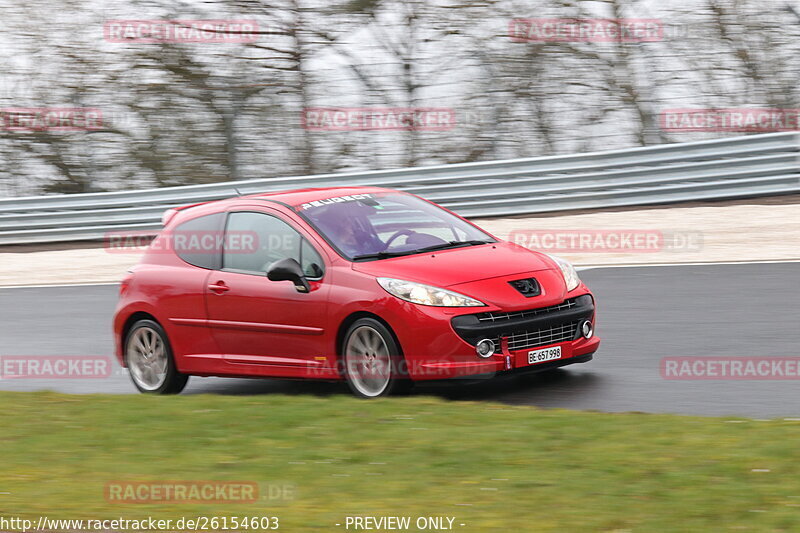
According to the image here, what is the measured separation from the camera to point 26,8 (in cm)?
2342

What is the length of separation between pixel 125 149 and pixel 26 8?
3597mm

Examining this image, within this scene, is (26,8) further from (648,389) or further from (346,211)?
(648,389)

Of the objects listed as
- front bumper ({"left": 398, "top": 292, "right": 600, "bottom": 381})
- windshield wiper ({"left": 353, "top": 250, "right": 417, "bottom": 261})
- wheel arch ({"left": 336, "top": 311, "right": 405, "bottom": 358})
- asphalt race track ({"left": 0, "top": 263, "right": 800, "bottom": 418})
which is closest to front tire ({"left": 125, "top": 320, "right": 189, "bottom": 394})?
asphalt race track ({"left": 0, "top": 263, "right": 800, "bottom": 418})

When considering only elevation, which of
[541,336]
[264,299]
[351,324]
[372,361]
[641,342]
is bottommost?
[641,342]

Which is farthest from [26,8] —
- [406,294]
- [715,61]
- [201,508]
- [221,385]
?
[201,508]

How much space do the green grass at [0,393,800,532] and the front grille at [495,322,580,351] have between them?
0.62 m

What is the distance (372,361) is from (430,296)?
64 cm

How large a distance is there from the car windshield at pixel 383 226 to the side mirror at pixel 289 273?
0.34 metres

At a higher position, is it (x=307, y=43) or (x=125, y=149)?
(x=307, y=43)

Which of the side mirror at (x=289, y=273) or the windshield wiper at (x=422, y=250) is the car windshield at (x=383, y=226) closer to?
the windshield wiper at (x=422, y=250)

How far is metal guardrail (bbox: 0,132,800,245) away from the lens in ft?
53.7

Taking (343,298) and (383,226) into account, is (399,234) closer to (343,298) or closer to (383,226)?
(383,226)

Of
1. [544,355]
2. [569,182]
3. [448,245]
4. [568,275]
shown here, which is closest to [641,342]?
[568,275]

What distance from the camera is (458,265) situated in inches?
326
